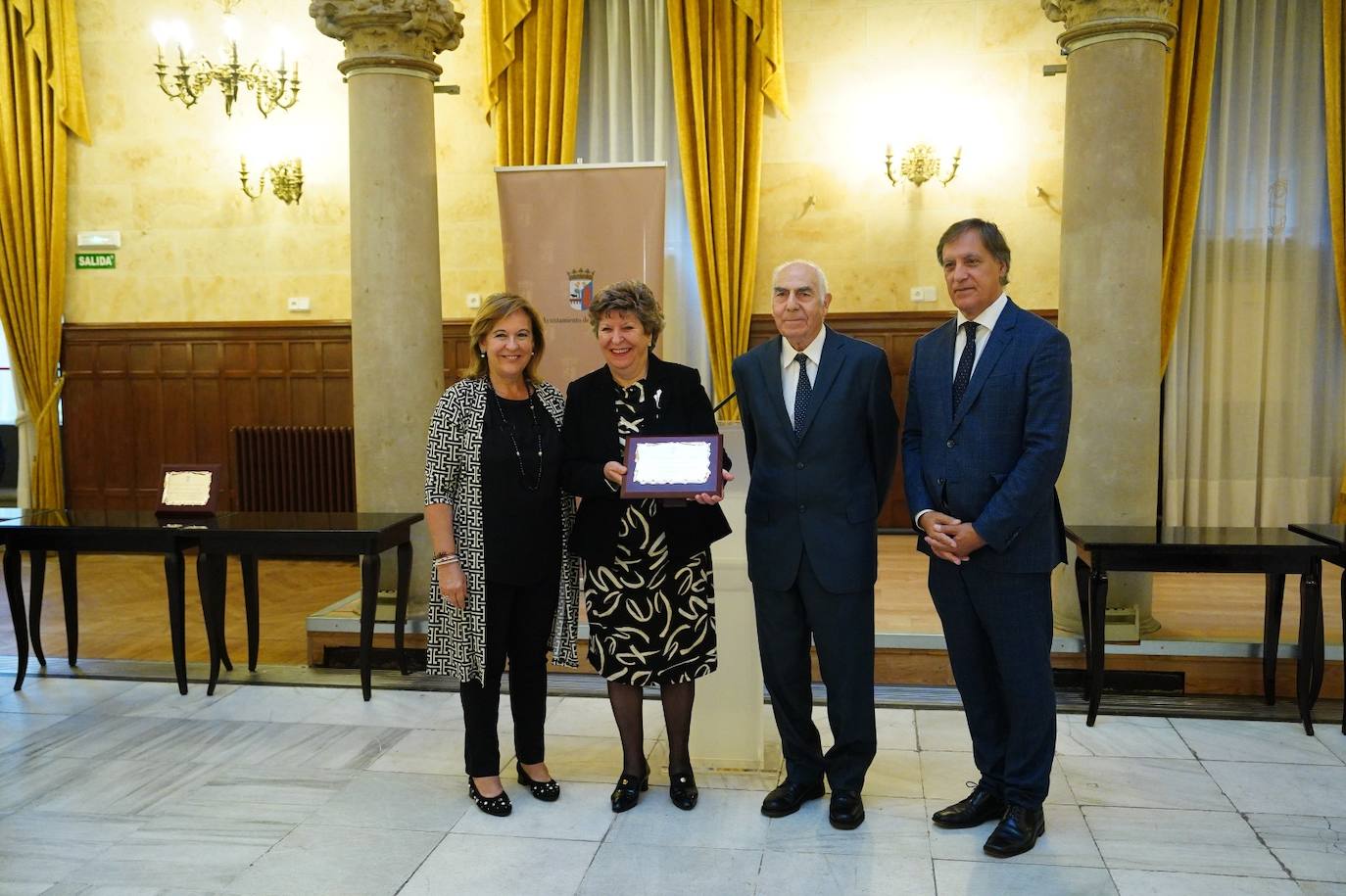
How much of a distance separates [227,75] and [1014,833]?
7.21 m

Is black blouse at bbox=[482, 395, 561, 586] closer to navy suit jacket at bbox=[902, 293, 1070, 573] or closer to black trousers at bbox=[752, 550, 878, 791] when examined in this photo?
black trousers at bbox=[752, 550, 878, 791]

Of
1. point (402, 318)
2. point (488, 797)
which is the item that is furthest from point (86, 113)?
point (488, 797)

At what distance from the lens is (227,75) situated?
7.68 metres

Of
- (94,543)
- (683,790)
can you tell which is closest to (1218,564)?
(683,790)

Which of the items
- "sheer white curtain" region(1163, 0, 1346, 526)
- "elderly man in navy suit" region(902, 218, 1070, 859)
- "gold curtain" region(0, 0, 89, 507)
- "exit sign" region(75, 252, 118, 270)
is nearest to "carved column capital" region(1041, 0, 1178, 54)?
"elderly man in navy suit" region(902, 218, 1070, 859)

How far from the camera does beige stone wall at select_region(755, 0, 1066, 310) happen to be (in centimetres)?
774

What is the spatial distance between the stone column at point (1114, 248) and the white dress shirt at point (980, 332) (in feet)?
6.76

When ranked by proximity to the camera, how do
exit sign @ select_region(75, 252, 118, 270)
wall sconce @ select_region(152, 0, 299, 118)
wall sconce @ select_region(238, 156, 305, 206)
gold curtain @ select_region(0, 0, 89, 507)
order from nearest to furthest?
wall sconce @ select_region(152, 0, 299, 118)
wall sconce @ select_region(238, 156, 305, 206)
gold curtain @ select_region(0, 0, 89, 507)
exit sign @ select_region(75, 252, 118, 270)

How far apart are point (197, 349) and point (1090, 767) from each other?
754 cm

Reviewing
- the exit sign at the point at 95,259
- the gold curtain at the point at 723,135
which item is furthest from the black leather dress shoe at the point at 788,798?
the exit sign at the point at 95,259

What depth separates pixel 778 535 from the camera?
10.7 ft

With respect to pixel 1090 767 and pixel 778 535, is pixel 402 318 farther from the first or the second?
pixel 1090 767

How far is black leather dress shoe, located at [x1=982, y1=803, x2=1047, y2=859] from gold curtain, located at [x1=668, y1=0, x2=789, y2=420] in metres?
4.98

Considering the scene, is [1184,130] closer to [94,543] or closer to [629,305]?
[629,305]
